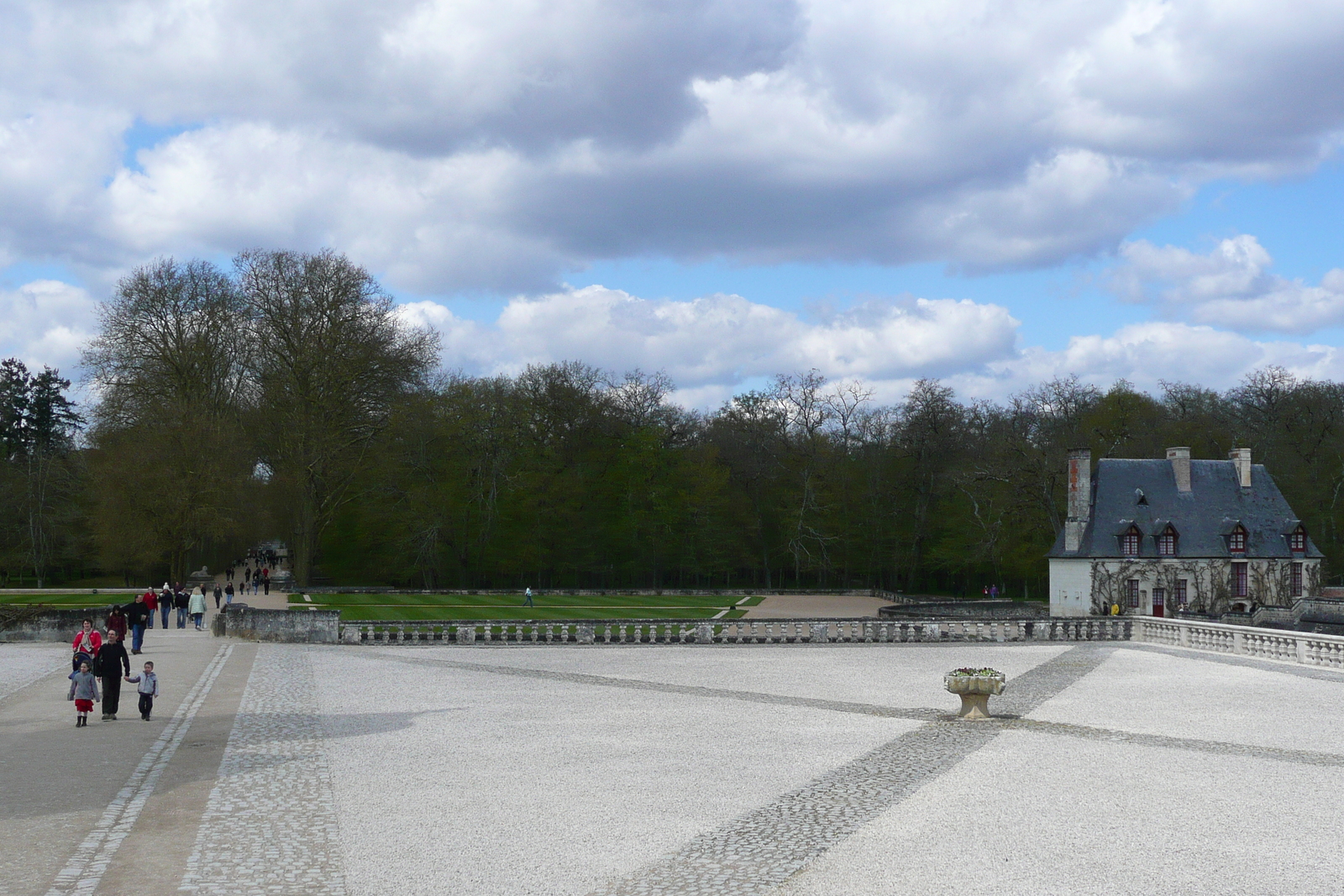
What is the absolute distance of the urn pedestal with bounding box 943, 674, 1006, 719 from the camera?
1817cm

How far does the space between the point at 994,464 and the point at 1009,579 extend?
13757 millimetres

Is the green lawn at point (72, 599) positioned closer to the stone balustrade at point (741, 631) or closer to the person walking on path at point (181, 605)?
the person walking on path at point (181, 605)

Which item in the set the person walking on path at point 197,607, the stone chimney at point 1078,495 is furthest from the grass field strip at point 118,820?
the stone chimney at point 1078,495

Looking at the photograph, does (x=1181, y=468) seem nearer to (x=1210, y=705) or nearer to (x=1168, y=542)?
(x=1168, y=542)

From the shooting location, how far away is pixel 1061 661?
93.7 feet

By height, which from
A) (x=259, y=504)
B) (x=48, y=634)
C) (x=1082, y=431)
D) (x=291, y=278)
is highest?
(x=291, y=278)

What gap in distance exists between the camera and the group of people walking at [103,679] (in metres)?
17.0

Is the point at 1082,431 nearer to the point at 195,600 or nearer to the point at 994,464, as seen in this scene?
the point at 994,464

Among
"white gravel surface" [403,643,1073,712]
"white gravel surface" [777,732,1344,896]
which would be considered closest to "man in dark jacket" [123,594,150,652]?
"white gravel surface" [403,643,1073,712]

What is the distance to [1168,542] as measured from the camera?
5453 cm

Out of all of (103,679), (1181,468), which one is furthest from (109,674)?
(1181,468)

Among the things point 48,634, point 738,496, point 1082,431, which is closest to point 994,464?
point 1082,431

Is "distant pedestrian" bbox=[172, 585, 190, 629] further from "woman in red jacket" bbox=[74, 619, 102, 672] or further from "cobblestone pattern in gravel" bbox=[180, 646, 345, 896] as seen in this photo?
"cobblestone pattern in gravel" bbox=[180, 646, 345, 896]

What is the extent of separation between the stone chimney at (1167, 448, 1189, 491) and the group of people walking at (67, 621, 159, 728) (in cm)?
5054
